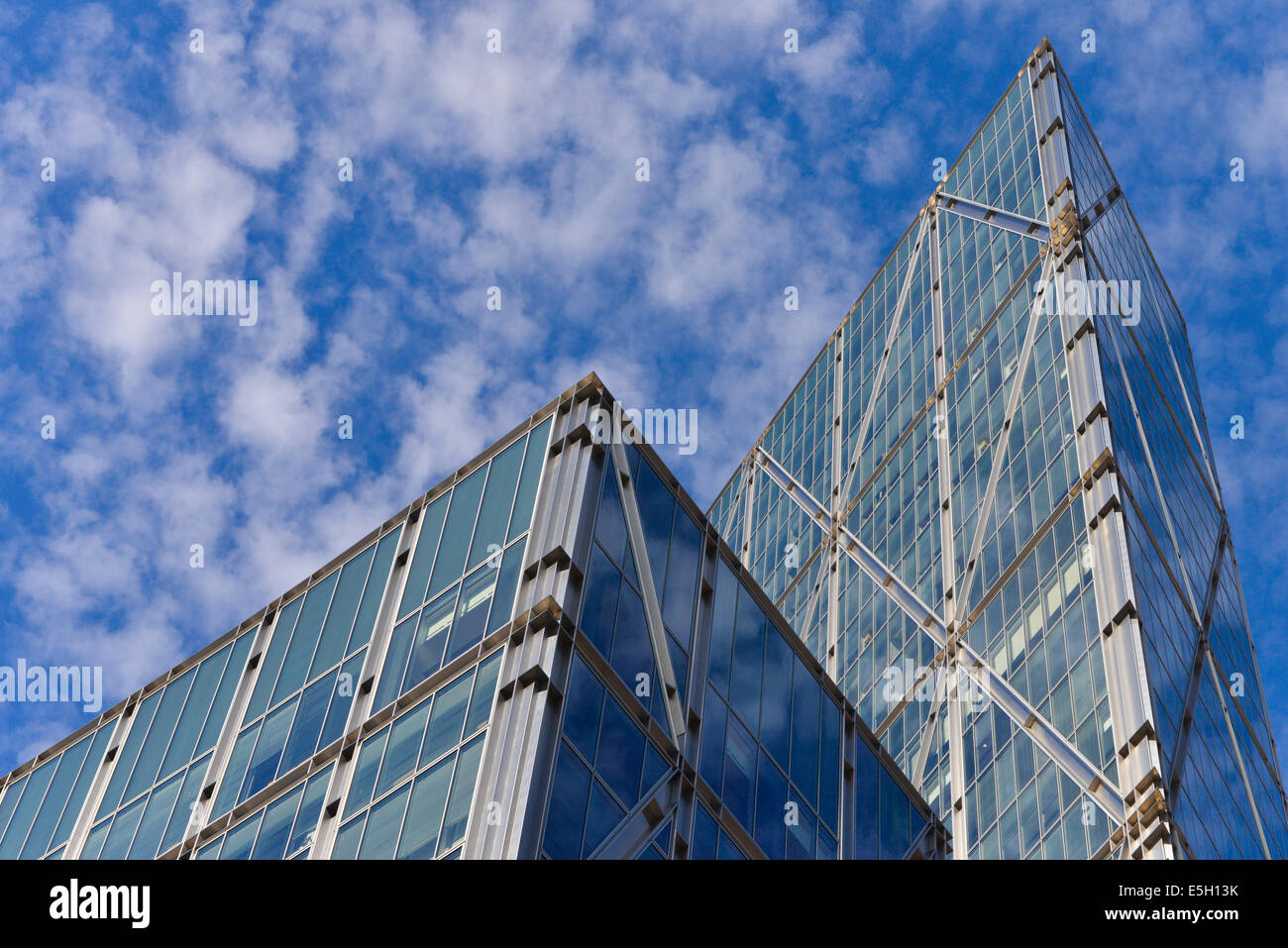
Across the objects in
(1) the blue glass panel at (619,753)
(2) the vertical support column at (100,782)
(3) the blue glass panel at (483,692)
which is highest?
(2) the vertical support column at (100,782)

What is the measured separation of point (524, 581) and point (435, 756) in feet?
9.97

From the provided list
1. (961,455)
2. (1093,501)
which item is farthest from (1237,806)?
(961,455)

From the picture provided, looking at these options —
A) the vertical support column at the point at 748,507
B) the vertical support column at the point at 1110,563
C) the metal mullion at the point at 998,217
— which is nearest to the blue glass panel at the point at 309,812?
the vertical support column at the point at 1110,563

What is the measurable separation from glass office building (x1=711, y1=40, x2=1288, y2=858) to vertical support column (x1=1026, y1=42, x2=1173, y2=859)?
0.09m

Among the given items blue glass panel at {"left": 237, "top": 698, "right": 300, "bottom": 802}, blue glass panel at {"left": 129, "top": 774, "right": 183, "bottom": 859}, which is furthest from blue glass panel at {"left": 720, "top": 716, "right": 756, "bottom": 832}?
blue glass panel at {"left": 129, "top": 774, "right": 183, "bottom": 859}

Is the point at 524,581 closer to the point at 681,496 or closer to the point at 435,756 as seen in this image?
the point at 435,756

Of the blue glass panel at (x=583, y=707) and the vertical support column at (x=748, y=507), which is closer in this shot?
the blue glass panel at (x=583, y=707)

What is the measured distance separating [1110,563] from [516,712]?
3154cm

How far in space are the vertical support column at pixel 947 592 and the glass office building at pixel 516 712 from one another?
19061mm

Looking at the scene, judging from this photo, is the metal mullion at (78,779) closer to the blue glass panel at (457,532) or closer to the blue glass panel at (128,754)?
the blue glass panel at (128,754)

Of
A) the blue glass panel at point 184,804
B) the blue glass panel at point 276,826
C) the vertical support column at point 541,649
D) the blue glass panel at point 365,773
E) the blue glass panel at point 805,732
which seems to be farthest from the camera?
the blue glass panel at point 805,732

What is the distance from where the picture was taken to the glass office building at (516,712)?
22500mm

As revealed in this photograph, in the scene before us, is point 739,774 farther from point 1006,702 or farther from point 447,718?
point 1006,702

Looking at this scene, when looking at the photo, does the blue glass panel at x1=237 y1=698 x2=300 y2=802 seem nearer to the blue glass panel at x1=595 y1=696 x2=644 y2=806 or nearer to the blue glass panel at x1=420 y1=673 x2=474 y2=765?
the blue glass panel at x1=420 y1=673 x2=474 y2=765
